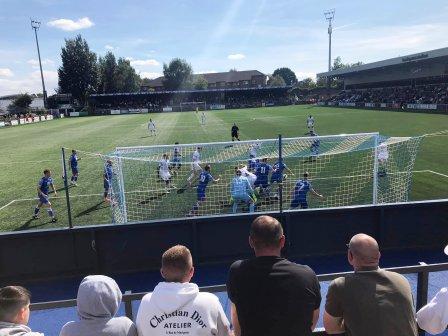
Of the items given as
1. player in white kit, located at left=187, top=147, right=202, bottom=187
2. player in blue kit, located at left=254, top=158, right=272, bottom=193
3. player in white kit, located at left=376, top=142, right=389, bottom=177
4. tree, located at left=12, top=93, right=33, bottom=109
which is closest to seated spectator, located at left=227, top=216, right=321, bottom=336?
player in blue kit, located at left=254, top=158, right=272, bottom=193

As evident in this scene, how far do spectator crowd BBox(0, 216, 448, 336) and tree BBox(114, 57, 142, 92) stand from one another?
11092 cm

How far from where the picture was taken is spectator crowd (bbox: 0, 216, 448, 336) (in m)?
3.04

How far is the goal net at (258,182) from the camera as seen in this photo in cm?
1198

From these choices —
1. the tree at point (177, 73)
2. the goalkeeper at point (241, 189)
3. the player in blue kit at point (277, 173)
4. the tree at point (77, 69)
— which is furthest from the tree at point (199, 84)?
the goalkeeper at point (241, 189)

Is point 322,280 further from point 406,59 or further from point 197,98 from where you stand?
point 197,98

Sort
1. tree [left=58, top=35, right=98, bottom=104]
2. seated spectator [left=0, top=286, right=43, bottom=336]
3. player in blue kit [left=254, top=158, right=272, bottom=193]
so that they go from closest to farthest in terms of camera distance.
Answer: seated spectator [left=0, top=286, right=43, bottom=336] < player in blue kit [left=254, top=158, right=272, bottom=193] < tree [left=58, top=35, right=98, bottom=104]

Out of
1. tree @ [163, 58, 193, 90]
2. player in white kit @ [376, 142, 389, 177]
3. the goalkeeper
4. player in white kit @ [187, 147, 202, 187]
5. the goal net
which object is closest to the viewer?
the goalkeeper

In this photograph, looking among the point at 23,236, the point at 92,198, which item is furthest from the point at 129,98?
the point at 23,236

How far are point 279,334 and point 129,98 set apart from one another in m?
103

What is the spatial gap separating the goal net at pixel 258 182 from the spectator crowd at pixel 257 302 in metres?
7.30

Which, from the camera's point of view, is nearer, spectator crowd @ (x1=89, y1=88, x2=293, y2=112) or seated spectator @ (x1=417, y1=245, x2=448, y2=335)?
seated spectator @ (x1=417, y1=245, x2=448, y2=335)

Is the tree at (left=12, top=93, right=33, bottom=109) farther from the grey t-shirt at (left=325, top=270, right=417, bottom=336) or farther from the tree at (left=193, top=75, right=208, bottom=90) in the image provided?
the grey t-shirt at (left=325, top=270, right=417, bottom=336)

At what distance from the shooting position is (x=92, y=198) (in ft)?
51.8

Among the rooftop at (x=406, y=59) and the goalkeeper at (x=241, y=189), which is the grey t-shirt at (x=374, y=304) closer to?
the goalkeeper at (x=241, y=189)
